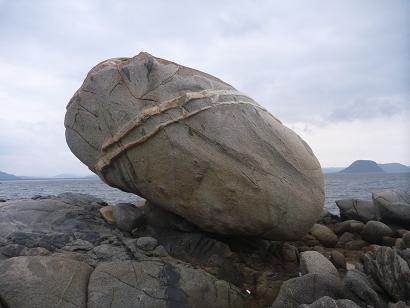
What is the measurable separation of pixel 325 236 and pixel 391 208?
2.19m

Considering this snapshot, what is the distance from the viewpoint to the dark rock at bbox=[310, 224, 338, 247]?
396 inches

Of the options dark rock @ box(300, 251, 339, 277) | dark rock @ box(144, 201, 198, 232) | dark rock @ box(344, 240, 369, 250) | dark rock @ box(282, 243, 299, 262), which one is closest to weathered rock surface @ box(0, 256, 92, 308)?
dark rock @ box(144, 201, 198, 232)

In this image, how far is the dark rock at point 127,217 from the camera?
8281 mm

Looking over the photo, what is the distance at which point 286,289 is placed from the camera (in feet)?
20.8

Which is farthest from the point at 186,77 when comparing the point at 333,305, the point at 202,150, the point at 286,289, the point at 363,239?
the point at 363,239

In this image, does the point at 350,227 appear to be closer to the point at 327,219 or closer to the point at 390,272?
the point at 327,219

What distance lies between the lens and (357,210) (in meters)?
12.0

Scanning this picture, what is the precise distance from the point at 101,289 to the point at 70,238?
1.66m

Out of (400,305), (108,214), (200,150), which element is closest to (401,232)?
(400,305)

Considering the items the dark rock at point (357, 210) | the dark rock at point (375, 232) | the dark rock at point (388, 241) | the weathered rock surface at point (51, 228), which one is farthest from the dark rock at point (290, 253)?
the dark rock at point (357, 210)

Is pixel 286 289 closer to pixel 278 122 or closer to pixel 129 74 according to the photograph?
pixel 278 122

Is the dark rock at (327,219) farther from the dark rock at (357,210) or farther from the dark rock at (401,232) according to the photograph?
the dark rock at (401,232)

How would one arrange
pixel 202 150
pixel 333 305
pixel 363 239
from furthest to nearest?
pixel 363 239, pixel 202 150, pixel 333 305

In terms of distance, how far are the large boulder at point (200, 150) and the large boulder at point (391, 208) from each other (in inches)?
150
